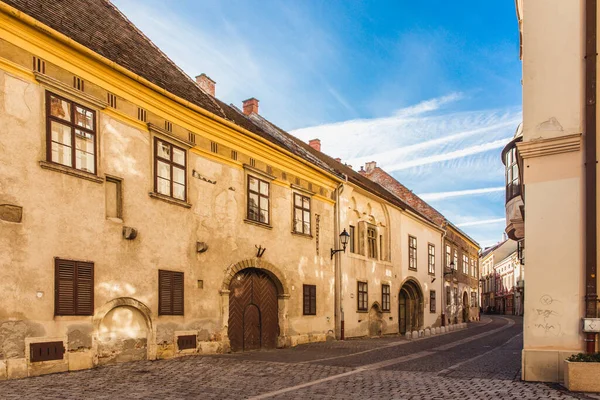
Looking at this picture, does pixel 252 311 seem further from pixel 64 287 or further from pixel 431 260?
pixel 431 260

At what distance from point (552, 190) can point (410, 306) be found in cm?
2008

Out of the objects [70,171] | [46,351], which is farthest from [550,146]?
[46,351]

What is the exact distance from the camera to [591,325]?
29.4 ft

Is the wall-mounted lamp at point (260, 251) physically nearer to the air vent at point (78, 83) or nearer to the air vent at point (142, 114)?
the air vent at point (142, 114)

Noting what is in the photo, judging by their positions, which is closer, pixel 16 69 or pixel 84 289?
pixel 16 69

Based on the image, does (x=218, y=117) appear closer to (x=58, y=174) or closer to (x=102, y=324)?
(x=58, y=174)

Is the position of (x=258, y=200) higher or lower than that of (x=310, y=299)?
higher

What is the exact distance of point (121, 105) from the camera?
11914 mm

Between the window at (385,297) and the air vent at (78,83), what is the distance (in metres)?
17.3

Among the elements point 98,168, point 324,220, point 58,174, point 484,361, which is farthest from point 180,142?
point 484,361

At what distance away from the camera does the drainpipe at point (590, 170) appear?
9.08 m

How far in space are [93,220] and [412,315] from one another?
21352 millimetres

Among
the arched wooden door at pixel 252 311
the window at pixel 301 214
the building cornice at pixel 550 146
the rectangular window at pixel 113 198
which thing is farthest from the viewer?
the window at pixel 301 214

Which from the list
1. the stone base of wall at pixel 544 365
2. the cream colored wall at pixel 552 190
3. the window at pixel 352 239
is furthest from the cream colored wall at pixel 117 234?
the cream colored wall at pixel 552 190
